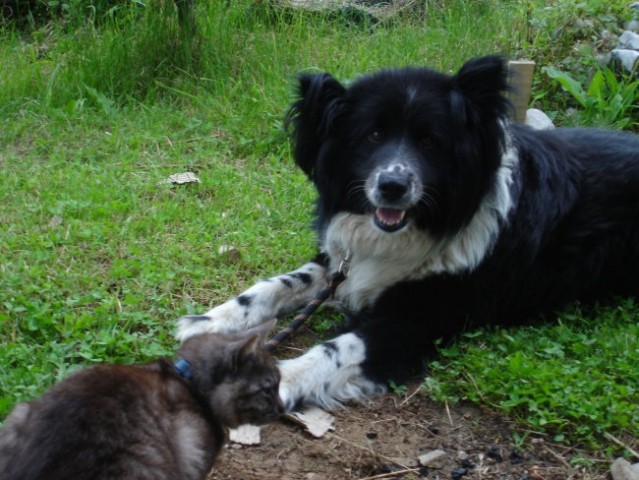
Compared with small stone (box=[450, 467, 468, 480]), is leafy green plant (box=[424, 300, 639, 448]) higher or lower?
higher

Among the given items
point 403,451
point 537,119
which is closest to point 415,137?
point 403,451

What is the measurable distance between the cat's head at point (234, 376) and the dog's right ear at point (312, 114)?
148cm

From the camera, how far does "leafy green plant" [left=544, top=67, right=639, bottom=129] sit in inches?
271

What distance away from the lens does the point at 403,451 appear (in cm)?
359

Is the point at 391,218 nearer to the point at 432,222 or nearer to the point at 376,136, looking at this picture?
the point at 432,222

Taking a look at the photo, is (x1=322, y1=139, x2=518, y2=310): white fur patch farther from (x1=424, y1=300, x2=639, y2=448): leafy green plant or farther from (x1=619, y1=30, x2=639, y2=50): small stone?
(x1=619, y1=30, x2=639, y2=50): small stone

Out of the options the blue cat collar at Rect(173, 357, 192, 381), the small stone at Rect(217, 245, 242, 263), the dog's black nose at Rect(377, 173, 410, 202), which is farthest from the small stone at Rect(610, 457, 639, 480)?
the small stone at Rect(217, 245, 242, 263)

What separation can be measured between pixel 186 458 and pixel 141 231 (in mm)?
2571

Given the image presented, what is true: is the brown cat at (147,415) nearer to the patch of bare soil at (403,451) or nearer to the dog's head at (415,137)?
the patch of bare soil at (403,451)

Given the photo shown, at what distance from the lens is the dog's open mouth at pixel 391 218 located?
4270 mm

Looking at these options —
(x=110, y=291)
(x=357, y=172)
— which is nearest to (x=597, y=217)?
(x=357, y=172)

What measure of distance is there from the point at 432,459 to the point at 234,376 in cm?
97

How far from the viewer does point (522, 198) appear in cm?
454

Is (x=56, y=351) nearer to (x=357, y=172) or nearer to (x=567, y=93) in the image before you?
(x=357, y=172)
